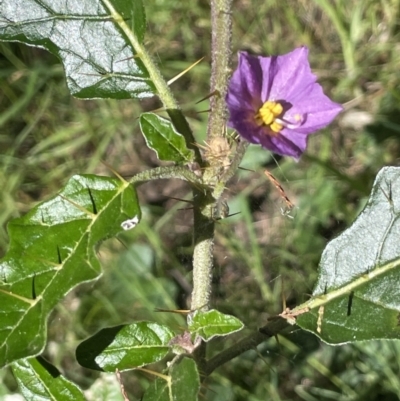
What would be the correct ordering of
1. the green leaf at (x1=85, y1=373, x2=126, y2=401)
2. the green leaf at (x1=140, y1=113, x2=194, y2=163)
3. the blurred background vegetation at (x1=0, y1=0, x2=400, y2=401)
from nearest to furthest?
the green leaf at (x1=140, y1=113, x2=194, y2=163), the green leaf at (x1=85, y1=373, x2=126, y2=401), the blurred background vegetation at (x1=0, y1=0, x2=400, y2=401)

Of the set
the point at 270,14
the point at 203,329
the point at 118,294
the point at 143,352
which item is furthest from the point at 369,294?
the point at 270,14

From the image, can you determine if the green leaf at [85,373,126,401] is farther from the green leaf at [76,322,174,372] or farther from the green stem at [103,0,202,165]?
the green stem at [103,0,202,165]

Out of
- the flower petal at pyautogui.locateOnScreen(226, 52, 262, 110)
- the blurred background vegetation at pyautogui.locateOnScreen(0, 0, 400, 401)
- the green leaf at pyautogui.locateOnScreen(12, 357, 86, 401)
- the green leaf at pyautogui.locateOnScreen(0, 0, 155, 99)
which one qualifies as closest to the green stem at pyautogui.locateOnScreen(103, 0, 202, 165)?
the green leaf at pyautogui.locateOnScreen(0, 0, 155, 99)

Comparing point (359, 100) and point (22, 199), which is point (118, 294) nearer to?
point (22, 199)

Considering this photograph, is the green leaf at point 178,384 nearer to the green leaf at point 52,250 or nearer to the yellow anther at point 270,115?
the green leaf at point 52,250

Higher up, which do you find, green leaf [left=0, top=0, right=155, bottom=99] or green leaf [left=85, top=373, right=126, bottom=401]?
green leaf [left=0, top=0, right=155, bottom=99]


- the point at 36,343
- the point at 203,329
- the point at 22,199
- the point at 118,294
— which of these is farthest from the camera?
the point at 22,199

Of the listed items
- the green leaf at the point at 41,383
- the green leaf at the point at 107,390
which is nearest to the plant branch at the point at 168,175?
the green leaf at the point at 41,383
